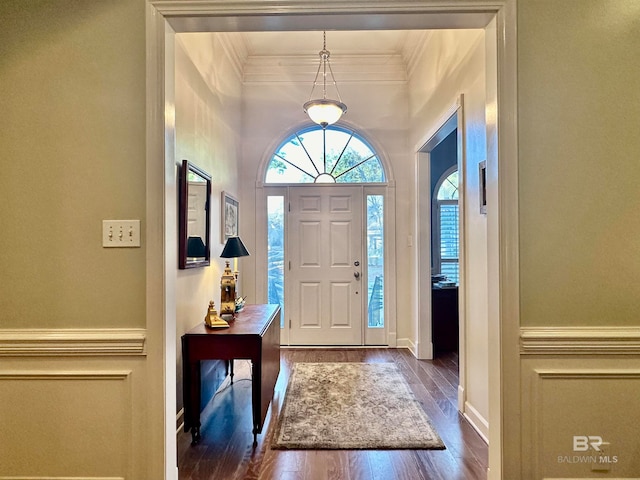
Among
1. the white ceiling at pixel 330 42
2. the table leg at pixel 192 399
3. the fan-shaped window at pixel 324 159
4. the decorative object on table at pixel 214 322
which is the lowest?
the table leg at pixel 192 399

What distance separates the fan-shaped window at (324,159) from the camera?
4.48 metres

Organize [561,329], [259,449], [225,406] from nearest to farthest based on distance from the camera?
1. [561,329]
2. [259,449]
3. [225,406]

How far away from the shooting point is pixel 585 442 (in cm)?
152

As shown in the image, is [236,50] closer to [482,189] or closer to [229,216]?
[229,216]

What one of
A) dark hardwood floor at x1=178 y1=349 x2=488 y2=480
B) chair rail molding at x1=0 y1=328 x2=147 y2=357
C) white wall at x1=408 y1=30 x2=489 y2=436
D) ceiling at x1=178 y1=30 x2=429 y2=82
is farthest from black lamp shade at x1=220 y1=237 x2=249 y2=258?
ceiling at x1=178 y1=30 x2=429 y2=82

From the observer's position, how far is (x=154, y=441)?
5.05 feet

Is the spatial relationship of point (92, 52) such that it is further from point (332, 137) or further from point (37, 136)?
point (332, 137)

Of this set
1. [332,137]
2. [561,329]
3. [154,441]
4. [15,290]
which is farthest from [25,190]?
[332,137]

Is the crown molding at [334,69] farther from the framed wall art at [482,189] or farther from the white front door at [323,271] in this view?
the framed wall art at [482,189]

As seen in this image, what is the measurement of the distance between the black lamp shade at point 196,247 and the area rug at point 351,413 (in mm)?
1318

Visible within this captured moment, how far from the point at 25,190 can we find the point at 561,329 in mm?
2339

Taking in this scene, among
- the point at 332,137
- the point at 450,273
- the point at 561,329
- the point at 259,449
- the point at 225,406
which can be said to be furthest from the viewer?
the point at 450,273

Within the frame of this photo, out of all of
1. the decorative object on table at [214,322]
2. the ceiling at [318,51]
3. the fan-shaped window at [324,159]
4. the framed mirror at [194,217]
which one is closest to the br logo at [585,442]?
the decorative object on table at [214,322]

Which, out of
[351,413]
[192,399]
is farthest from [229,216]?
[351,413]
